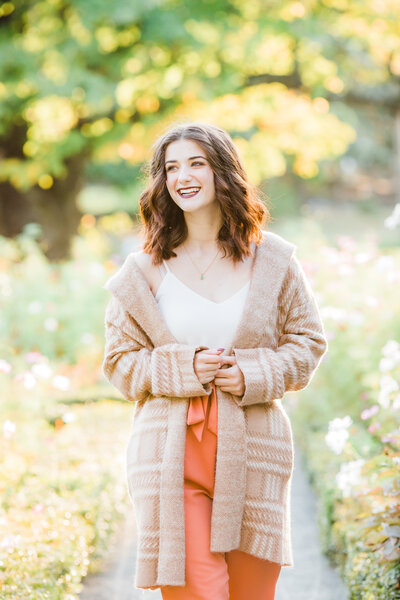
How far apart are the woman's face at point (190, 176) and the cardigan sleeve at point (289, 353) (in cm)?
41

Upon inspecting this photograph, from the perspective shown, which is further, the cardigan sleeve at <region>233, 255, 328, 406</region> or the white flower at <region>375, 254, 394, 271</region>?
the white flower at <region>375, 254, 394, 271</region>

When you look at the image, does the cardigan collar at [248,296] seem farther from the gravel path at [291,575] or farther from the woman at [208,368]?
the gravel path at [291,575]

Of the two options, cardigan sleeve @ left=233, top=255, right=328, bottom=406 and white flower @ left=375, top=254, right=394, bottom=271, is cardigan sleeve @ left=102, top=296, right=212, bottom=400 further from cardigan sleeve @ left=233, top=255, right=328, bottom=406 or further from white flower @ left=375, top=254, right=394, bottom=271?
white flower @ left=375, top=254, right=394, bottom=271

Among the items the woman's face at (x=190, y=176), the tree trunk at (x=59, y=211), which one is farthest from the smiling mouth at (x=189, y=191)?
the tree trunk at (x=59, y=211)

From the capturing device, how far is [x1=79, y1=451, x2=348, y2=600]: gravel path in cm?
432

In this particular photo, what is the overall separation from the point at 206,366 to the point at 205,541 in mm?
563

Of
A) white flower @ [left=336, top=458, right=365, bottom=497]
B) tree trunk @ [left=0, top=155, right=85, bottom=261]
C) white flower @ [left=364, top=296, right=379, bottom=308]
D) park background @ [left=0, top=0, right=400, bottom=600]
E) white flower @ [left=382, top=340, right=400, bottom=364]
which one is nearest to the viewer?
white flower @ [left=336, top=458, right=365, bottom=497]

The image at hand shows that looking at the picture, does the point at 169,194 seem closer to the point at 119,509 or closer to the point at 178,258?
the point at 178,258

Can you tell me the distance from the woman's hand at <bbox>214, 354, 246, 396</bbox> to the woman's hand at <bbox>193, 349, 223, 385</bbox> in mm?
28

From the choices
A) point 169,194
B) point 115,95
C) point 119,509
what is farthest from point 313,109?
point 169,194

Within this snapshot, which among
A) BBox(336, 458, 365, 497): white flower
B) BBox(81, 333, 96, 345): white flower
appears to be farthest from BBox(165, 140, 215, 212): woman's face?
BBox(81, 333, 96, 345): white flower

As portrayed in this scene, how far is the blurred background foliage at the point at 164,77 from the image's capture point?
11.2 metres

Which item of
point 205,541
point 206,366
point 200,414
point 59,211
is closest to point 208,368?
point 206,366

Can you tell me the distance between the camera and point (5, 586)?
3084 mm
